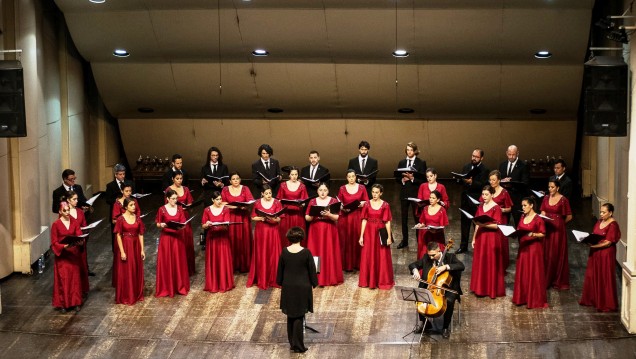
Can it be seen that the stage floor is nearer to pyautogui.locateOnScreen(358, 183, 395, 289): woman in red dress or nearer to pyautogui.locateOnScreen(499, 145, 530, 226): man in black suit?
pyautogui.locateOnScreen(358, 183, 395, 289): woman in red dress

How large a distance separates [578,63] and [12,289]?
27.1 feet

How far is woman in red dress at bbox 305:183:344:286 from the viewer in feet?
35.5

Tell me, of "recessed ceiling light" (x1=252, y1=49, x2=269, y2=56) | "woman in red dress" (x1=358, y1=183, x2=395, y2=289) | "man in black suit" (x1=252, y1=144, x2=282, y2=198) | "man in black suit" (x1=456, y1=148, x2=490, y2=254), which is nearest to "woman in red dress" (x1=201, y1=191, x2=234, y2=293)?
"man in black suit" (x1=252, y1=144, x2=282, y2=198)

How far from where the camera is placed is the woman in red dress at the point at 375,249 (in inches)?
420

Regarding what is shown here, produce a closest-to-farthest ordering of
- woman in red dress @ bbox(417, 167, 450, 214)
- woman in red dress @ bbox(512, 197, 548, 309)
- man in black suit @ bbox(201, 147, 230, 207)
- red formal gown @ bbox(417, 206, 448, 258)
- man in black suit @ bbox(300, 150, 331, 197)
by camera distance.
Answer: woman in red dress @ bbox(512, 197, 548, 309) < red formal gown @ bbox(417, 206, 448, 258) < woman in red dress @ bbox(417, 167, 450, 214) < man in black suit @ bbox(300, 150, 331, 197) < man in black suit @ bbox(201, 147, 230, 207)

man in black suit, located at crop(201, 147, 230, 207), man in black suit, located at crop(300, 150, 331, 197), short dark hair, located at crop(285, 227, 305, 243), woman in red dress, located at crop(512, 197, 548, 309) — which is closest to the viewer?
short dark hair, located at crop(285, 227, 305, 243)

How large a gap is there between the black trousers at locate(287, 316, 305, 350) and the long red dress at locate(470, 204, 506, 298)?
91.0 inches

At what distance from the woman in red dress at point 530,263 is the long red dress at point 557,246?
0.58 m

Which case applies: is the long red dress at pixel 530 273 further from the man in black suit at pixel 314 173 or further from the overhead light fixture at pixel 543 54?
the overhead light fixture at pixel 543 54

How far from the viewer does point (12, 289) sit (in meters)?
10.9

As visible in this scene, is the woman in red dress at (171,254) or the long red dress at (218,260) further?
the long red dress at (218,260)

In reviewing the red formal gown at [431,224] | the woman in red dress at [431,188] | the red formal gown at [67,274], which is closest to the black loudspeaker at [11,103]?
the red formal gown at [67,274]

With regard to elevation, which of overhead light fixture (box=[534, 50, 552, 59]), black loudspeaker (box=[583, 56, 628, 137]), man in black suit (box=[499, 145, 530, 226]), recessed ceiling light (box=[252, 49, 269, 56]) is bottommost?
man in black suit (box=[499, 145, 530, 226])

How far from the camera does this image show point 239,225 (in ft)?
36.8
